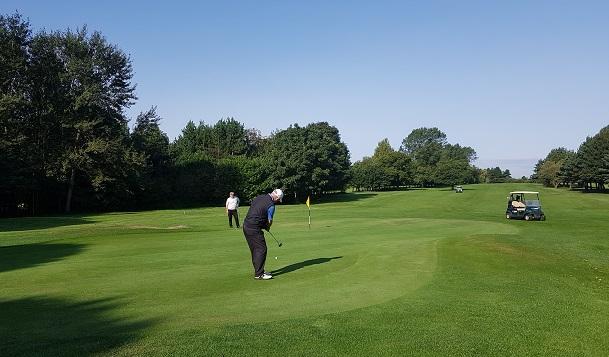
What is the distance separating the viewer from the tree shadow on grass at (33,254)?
48.4 ft

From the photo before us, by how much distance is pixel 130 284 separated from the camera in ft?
36.9

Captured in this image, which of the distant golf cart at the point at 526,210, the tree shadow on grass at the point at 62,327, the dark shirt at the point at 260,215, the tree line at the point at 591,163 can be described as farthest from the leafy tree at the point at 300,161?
the tree shadow on grass at the point at 62,327

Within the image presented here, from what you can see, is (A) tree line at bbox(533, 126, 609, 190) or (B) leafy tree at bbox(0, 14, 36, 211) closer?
(B) leafy tree at bbox(0, 14, 36, 211)

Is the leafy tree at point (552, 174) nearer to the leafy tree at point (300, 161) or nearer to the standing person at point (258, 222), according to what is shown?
the leafy tree at point (300, 161)

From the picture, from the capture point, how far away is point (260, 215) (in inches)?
501

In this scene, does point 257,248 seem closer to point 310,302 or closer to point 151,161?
point 310,302

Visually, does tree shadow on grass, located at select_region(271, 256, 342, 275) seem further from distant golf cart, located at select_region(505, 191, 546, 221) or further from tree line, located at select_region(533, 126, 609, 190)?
tree line, located at select_region(533, 126, 609, 190)

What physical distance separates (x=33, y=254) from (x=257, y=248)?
381 inches

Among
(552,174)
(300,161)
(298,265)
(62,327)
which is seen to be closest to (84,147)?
(300,161)

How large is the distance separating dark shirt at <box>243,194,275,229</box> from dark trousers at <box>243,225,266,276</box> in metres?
0.13

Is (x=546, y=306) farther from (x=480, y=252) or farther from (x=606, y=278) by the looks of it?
(x=480, y=252)

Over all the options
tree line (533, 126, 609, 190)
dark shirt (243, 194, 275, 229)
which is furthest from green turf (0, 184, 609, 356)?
tree line (533, 126, 609, 190)

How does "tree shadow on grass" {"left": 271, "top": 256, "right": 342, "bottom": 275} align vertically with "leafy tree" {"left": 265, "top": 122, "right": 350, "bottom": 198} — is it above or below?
below

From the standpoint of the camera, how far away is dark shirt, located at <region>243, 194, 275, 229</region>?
12672 mm
